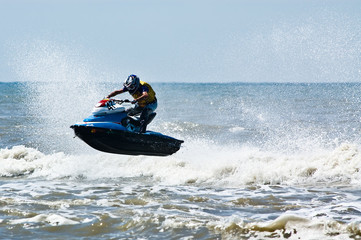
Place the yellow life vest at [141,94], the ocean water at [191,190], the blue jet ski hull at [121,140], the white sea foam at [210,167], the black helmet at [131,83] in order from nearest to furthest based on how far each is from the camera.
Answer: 1. the ocean water at [191,190]
2. the blue jet ski hull at [121,140]
3. the black helmet at [131,83]
4. the yellow life vest at [141,94]
5. the white sea foam at [210,167]

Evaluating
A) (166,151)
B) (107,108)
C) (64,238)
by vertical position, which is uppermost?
(107,108)

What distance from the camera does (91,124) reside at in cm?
970

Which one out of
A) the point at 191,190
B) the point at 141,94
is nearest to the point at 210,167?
the point at 191,190

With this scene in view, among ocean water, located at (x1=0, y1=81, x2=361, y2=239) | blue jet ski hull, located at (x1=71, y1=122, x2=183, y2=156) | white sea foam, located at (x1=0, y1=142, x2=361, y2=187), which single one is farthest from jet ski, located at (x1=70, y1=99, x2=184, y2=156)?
white sea foam, located at (x1=0, y1=142, x2=361, y2=187)

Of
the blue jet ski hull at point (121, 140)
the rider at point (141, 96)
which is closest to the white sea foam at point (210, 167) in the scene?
the blue jet ski hull at point (121, 140)

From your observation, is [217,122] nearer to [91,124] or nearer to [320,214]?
[91,124]

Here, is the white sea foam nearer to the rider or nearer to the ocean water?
the ocean water

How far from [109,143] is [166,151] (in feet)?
4.73

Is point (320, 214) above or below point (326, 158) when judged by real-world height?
below

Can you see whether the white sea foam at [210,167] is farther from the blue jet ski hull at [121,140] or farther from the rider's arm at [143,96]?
the rider's arm at [143,96]

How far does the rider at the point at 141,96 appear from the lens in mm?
9930

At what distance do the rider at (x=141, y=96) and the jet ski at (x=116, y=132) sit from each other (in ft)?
0.37

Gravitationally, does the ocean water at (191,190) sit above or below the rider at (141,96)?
below

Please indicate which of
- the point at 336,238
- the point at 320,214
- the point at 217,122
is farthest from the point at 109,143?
the point at 217,122
